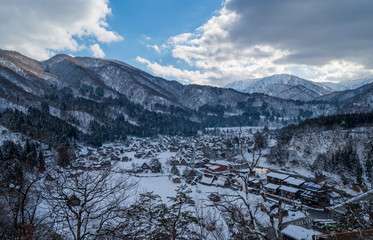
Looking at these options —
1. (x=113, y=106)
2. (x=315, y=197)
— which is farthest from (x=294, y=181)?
(x=113, y=106)

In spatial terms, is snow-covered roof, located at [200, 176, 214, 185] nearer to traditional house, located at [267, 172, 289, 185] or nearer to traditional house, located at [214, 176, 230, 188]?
traditional house, located at [214, 176, 230, 188]

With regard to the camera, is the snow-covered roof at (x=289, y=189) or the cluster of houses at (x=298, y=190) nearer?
the cluster of houses at (x=298, y=190)

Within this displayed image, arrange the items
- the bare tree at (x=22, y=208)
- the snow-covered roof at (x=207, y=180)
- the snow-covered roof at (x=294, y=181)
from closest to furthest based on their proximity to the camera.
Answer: the bare tree at (x=22, y=208) < the snow-covered roof at (x=294, y=181) < the snow-covered roof at (x=207, y=180)

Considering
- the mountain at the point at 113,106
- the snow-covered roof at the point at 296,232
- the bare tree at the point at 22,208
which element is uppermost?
the mountain at the point at 113,106

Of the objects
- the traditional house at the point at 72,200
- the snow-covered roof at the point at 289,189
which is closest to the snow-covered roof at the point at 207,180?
the snow-covered roof at the point at 289,189

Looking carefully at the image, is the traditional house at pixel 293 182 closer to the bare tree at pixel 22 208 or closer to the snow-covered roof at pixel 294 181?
the snow-covered roof at pixel 294 181

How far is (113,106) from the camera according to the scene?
126 meters

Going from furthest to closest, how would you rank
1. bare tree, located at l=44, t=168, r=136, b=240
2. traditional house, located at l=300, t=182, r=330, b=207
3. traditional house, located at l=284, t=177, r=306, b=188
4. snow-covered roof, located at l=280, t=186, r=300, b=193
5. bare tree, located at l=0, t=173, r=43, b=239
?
traditional house, located at l=284, t=177, r=306, b=188 < snow-covered roof, located at l=280, t=186, r=300, b=193 < traditional house, located at l=300, t=182, r=330, b=207 < bare tree, located at l=44, t=168, r=136, b=240 < bare tree, located at l=0, t=173, r=43, b=239

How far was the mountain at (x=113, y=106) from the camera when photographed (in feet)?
246

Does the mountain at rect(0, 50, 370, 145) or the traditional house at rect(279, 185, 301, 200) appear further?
the mountain at rect(0, 50, 370, 145)

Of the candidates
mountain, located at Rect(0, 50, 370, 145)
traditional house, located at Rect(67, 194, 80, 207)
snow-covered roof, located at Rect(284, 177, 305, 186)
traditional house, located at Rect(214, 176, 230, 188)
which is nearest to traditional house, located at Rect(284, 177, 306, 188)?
snow-covered roof, located at Rect(284, 177, 305, 186)

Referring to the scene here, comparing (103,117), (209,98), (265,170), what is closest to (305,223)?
(265,170)

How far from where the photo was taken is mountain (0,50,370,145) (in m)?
75.1

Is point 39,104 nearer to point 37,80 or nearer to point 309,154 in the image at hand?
point 37,80
